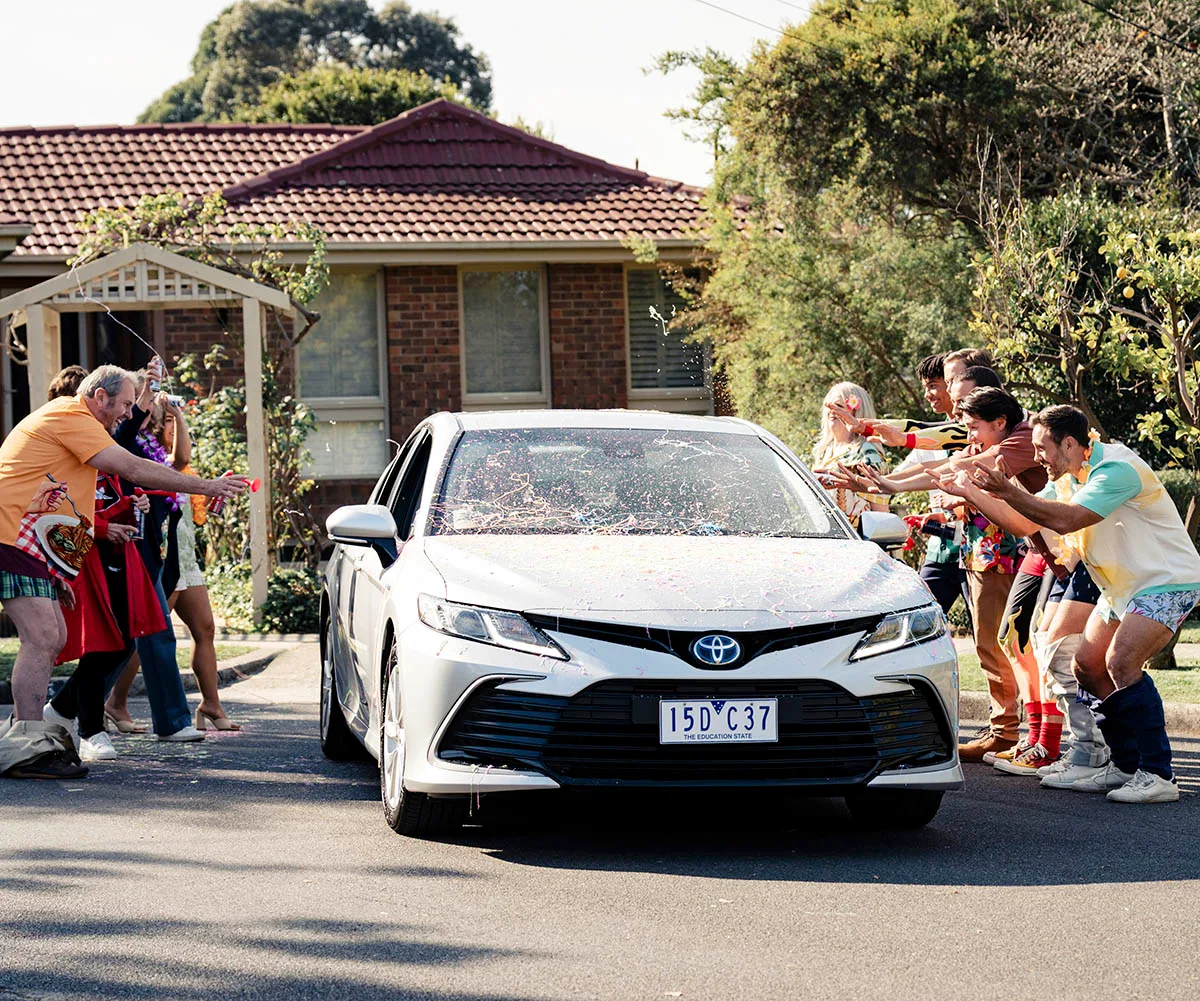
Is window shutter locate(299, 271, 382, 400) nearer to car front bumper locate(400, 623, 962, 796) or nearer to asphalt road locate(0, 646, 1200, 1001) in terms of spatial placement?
asphalt road locate(0, 646, 1200, 1001)

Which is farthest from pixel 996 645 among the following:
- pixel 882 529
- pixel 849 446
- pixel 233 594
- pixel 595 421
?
pixel 233 594

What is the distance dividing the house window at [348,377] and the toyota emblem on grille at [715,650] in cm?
1606

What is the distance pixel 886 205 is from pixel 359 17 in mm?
51094

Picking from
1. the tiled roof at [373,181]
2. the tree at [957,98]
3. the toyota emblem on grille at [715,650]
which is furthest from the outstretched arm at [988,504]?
the tiled roof at [373,181]

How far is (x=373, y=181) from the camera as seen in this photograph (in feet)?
73.4

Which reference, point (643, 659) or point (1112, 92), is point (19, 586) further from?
point (1112, 92)

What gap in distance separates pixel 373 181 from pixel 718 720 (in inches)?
679

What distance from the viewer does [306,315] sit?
656 inches

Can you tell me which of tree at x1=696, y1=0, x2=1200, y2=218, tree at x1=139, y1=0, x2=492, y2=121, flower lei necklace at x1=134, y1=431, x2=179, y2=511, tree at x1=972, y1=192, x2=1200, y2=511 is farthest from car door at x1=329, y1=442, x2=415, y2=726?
tree at x1=139, y1=0, x2=492, y2=121

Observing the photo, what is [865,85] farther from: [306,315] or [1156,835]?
[1156,835]

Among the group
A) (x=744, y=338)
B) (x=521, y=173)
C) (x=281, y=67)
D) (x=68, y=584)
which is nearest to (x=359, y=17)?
(x=281, y=67)

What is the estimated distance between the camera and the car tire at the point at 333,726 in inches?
342

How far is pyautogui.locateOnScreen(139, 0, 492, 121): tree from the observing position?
64562mm

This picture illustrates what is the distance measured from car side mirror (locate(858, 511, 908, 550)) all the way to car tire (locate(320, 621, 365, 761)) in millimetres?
2742
